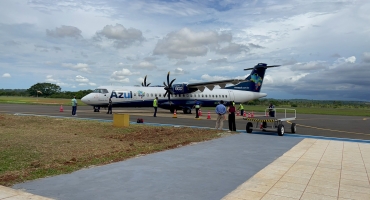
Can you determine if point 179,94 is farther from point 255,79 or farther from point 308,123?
point 308,123

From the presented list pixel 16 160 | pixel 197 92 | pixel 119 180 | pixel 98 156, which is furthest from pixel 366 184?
pixel 197 92

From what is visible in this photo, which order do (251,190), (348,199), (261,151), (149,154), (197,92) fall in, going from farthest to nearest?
(197,92) < (261,151) < (149,154) < (251,190) < (348,199)

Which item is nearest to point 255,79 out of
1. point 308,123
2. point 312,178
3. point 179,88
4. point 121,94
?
point 179,88

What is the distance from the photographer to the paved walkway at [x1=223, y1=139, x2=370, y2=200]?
518 cm

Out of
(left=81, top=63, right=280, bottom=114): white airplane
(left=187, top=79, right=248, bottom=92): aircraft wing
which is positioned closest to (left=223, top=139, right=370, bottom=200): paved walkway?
(left=187, top=79, right=248, bottom=92): aircraft wing

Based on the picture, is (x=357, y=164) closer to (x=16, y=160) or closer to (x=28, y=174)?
(x=28, y=174)

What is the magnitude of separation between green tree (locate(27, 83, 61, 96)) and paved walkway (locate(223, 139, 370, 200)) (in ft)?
359

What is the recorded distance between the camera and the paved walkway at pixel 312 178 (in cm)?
518

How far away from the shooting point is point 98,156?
8062mm

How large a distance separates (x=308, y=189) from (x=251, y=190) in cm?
108

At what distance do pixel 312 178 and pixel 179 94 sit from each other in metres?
26.5

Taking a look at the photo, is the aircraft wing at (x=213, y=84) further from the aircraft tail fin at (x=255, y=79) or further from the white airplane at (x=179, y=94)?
the aircraft tail fin at (x=255, y=79)

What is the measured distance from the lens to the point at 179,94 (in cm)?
3244

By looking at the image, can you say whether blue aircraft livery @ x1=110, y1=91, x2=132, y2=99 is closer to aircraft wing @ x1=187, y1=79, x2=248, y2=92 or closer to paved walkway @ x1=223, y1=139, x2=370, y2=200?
aircraft wing @ x1=187, y1=79, x2=248, y2=92
